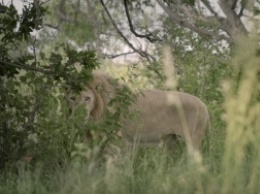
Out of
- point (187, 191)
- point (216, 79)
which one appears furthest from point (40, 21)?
point (216, 79)

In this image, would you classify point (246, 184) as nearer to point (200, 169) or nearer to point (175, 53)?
point (200, 169)

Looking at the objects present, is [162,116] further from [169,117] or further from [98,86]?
[98,86]

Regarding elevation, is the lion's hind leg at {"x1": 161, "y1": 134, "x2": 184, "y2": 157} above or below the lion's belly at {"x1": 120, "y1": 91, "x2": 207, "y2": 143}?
below

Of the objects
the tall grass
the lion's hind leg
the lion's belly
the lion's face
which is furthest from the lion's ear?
the lion's hind leg

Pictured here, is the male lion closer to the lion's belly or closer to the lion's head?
the lion's belly

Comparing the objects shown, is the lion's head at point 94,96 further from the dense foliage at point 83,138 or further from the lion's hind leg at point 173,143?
the lion's hind leg at point 173,143

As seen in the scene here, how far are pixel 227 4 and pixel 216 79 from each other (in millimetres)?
1488

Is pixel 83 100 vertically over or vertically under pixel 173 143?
over

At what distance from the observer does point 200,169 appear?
444 cm

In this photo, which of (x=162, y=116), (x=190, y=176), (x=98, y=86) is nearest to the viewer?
(x=190, y=176)

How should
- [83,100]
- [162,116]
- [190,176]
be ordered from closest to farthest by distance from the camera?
[190,176] → [83,100] → [162,116]

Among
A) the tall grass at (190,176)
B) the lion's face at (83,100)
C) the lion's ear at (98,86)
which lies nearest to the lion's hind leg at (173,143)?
the lion's face at (83,100)

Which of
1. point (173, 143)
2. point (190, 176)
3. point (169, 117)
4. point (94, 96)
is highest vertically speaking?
point (94, 96)

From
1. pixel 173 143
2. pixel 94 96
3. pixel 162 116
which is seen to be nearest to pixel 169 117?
pixel 162 116
